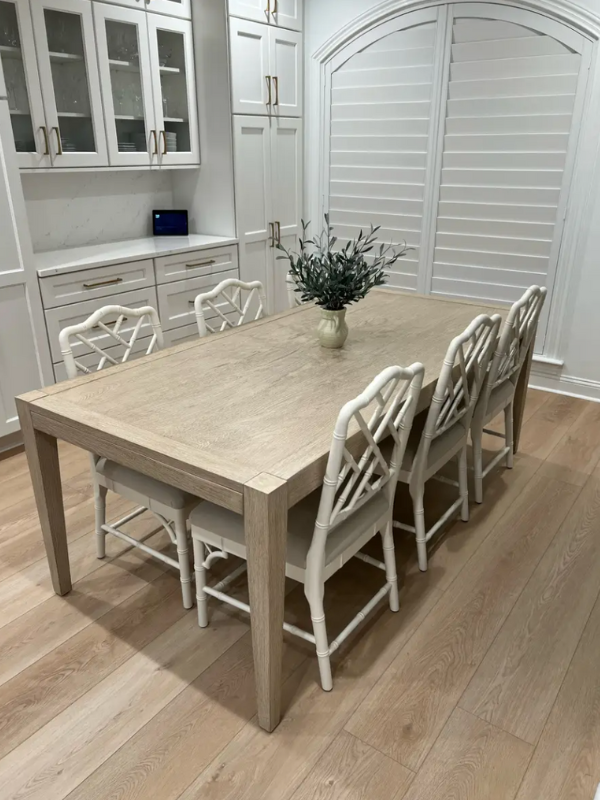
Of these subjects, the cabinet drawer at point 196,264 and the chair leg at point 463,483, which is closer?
the chair leg at point 463,483

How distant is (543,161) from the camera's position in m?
3.42

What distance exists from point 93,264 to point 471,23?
2564 millimetres

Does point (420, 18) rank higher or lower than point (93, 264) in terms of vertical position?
higher

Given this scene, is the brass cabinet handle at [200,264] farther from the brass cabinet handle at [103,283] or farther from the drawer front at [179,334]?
the brass cabinet handle at [103,283]

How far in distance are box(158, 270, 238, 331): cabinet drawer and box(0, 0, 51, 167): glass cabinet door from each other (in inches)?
35.8

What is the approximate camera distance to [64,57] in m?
3.00

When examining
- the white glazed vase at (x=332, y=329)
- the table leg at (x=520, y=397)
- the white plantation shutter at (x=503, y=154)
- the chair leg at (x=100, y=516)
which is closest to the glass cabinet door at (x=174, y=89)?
the white plantation shutter at (x=503, y=154)

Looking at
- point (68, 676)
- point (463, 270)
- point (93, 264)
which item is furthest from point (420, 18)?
point (68, 676)

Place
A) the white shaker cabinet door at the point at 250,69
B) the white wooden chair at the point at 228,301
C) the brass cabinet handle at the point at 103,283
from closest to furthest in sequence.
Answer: the white wooden chair at the point at 228,301 → the brass cabinet handle at the point at 103,283 → the white shaker cabinet door at the point at 250,69

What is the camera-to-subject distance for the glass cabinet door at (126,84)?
316cm

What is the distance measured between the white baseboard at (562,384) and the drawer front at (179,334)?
219cm

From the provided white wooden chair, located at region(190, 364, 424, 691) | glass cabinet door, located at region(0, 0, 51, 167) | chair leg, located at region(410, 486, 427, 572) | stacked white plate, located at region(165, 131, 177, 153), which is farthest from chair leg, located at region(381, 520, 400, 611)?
stacked white plate, located at region(165, 131, 177, 153)

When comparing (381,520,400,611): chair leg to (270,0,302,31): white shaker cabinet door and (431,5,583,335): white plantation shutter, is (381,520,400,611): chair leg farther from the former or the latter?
(270,0,302,31): white shaker cabinet door

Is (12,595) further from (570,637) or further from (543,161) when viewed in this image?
(543,161)
